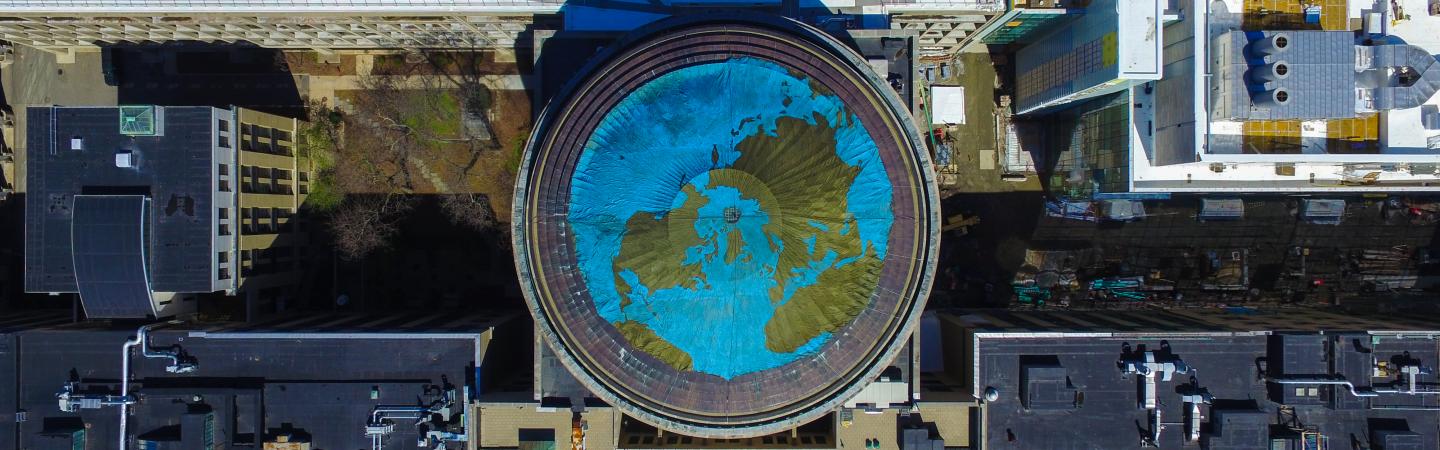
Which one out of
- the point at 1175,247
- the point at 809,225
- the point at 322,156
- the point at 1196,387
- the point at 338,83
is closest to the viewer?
the point at 809,225

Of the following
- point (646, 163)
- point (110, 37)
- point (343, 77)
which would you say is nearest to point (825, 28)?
point (646, 163)

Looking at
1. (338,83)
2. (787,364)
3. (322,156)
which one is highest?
(338,83)

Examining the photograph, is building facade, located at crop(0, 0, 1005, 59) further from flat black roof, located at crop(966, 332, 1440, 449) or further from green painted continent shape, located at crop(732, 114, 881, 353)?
flat black roof, located at crop(966, 332, 1440, 449)

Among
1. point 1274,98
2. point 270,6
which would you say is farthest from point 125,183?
point 1274,98

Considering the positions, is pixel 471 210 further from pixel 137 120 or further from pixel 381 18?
pixel 137 120

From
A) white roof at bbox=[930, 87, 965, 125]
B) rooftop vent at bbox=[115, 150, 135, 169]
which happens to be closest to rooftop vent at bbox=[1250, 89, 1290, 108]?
white roof at bbox=[930, 87, 965, 125]

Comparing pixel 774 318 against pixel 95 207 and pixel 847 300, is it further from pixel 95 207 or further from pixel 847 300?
pixel 95 207
